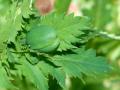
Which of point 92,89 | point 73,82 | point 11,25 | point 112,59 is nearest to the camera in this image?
point 11,25

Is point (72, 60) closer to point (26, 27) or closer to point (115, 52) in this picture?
point (26, 27)

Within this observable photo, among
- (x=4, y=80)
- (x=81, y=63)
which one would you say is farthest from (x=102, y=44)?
(x=4, y=80)

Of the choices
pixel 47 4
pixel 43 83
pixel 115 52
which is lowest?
pixel 115 52

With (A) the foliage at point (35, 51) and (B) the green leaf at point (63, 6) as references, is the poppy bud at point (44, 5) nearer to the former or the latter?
(B) the green leaf at point (63, 6)

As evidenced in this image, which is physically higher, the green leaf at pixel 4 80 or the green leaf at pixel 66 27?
the green leaf at pixel 66 27

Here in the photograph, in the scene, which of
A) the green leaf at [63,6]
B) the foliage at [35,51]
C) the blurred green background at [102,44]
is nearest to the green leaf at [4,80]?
the foliage at [35,51]

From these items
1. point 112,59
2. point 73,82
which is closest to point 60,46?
point 73,82

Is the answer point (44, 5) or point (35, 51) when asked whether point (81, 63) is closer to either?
point (35, 51)

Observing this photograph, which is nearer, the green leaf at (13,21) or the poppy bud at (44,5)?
the green leaf at (13,21)

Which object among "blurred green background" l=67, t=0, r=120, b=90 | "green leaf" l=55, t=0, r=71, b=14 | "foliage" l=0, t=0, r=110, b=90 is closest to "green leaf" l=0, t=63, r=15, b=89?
"foliage" l=0, t=0, r=110, b=90
